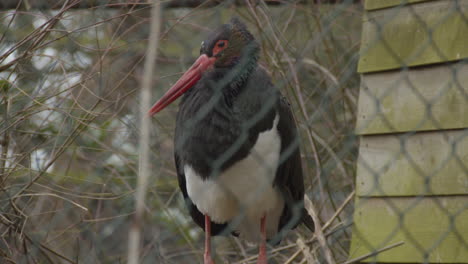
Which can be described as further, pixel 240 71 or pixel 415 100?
pixel 240 71

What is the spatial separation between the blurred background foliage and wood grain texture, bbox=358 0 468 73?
21 centimetres

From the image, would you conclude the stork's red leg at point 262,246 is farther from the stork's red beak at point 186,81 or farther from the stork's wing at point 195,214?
the stork's red beak at point 186,81

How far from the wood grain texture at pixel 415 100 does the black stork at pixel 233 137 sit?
36cm

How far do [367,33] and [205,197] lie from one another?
104 cm

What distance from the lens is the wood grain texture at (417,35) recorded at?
8.52ft

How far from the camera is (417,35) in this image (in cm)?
266

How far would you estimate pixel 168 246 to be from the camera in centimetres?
460

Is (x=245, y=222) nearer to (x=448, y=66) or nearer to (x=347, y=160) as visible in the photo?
(x=347, y=160)

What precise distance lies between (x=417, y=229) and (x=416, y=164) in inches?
10.0

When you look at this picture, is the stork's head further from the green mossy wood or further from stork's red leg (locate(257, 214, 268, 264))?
stork's red leg (locate(257, 214, 268, 264))

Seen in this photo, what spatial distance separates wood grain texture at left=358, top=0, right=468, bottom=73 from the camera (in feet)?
8.52

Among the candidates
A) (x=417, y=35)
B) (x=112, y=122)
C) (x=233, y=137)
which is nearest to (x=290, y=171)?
(x=233, y=137)

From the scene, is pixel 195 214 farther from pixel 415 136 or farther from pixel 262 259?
pixel 415 136

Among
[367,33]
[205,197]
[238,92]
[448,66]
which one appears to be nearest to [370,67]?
[367,33]
